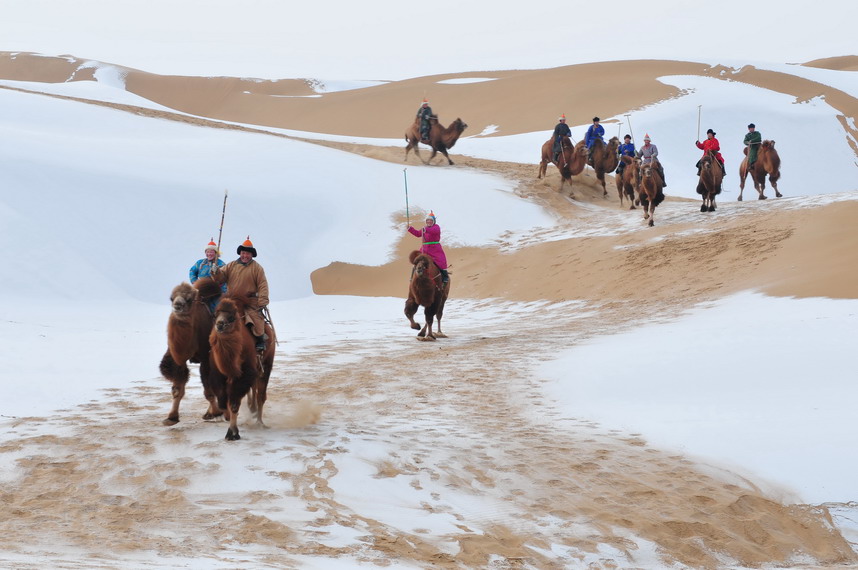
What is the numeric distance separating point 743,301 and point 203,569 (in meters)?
12.1

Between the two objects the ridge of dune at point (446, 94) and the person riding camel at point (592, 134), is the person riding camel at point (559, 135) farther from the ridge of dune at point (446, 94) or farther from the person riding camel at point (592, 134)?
the ridge of dune at point (446, 94)

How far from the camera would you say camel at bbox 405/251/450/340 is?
15562mm

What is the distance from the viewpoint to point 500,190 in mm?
28906

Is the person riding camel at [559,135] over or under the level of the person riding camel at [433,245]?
over

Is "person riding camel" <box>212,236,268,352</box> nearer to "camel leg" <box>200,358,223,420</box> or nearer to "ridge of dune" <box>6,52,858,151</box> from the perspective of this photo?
"camel leg" <box>200,358,223,420</box>

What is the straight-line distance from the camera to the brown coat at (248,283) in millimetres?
9195

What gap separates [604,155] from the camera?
29.2 metres

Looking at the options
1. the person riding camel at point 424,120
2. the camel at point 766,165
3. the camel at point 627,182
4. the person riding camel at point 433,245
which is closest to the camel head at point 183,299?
the person riding camel at point 433,245

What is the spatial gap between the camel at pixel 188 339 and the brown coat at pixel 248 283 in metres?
0.15

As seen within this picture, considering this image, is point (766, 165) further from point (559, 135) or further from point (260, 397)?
point (260, 397)

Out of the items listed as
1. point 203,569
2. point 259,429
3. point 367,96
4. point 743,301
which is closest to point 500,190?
point 743,301

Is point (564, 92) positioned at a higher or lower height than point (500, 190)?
higher

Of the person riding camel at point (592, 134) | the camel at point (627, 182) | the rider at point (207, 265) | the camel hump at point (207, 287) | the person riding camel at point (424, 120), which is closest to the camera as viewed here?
the camel hump at point (207, 287)

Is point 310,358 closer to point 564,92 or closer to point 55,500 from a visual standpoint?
point 55,500
